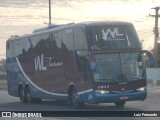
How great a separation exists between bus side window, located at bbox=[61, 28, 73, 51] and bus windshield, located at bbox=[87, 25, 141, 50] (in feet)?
4.75

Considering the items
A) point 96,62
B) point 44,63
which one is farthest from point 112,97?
point 44,63

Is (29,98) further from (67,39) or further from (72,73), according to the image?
(67,39)

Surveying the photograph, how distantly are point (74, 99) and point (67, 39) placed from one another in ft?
7.75

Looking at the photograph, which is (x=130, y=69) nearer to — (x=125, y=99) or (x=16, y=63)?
(x=125, y=99)

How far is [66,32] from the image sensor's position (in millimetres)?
20453

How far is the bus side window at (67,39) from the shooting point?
19995 mm

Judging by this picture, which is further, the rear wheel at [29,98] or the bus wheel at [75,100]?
the rear wheel at [29,98]

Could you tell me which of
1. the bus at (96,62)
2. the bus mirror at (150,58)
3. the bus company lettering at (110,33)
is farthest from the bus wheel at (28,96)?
the bus mirror at (150,58)

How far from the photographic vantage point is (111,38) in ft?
61.1

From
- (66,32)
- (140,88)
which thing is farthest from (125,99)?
(66,32)

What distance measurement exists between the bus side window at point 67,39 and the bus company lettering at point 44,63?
896 mm

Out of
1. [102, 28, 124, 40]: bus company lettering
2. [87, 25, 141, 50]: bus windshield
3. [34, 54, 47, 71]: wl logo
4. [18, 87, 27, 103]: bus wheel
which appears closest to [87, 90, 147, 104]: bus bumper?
[87, 25, 141, 50]: bus windshield

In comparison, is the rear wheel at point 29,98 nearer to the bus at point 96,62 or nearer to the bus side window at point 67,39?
the bus at point 96,62

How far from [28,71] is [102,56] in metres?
7.70
